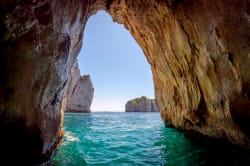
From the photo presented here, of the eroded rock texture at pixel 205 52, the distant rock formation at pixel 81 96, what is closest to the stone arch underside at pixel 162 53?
the eroded rock texture at pixel 205 52

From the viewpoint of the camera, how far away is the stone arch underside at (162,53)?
12.9 ft

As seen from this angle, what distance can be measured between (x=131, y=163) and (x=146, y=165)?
1.83ft

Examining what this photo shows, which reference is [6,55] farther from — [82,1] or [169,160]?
[169,160]

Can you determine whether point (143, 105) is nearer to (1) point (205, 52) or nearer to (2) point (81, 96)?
(2) point (81, 96)

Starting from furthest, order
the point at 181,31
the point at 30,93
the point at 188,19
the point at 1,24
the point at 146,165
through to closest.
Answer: the point at 181,31, the point at 188,19, the point at 146,165, the point at 30,93, the point at 1,24

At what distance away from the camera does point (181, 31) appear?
7.82m

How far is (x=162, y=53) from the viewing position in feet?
33.0

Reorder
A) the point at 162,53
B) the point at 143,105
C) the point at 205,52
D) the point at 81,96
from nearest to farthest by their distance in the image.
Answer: the point at 205,52 < the point at 162,53 < the point at 81,96 < the point at 143,105

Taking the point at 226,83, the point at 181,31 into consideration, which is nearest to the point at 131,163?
the point at 226,83

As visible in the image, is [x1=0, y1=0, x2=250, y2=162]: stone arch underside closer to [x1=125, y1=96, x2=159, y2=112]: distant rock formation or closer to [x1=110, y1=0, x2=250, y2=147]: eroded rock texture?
[x1=110, y1=0, x2=250, y2=147]: eroded rock texture

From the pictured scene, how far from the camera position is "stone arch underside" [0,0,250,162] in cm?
394

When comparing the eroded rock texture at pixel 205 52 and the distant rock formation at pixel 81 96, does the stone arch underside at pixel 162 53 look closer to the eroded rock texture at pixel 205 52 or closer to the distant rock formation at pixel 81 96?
the eroded rock texture at pixel 205 52

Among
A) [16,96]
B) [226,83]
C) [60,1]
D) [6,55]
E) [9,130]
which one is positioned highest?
[60,1]

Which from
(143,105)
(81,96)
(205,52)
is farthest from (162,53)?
(143,105)
